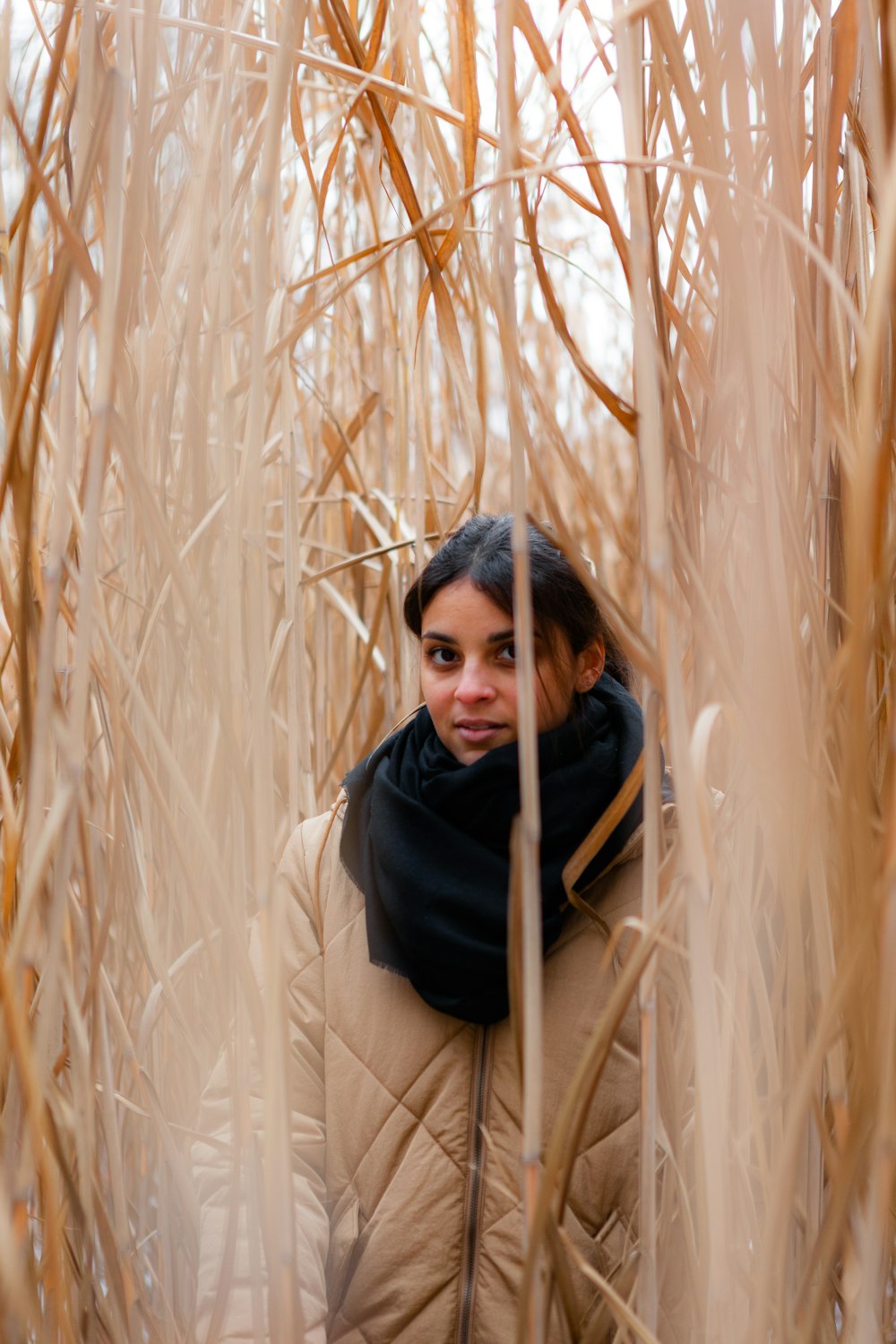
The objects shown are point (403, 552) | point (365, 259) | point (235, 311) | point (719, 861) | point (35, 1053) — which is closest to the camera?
point (35, 1053)

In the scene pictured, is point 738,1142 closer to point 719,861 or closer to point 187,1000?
point 719,861

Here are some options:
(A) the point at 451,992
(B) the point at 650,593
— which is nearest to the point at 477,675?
(A) the point at 451,992

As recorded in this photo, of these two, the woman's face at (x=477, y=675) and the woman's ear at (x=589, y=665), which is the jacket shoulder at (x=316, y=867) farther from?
the woman's ear at (x=589, y=665)

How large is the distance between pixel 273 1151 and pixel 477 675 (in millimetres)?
622

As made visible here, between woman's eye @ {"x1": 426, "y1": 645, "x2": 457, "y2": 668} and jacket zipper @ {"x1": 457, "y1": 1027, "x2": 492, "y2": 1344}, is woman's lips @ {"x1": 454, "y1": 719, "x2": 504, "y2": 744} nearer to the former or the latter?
woman's eye @ {"x1": 426, "y1": 645, "x2": 457, "y2": 668}

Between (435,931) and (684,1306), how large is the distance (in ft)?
1.33

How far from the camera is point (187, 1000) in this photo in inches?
32.4

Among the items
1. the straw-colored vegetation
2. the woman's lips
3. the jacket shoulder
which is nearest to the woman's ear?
the woman's lips

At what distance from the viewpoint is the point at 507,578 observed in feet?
3.41

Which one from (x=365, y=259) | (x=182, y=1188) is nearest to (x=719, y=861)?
(x=182, y=1188)

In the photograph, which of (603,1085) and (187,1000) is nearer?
(187,1000)

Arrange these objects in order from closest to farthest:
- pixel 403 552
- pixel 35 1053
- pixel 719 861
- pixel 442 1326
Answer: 1. pixel 35 1053
2. pixel 719 861
3. pixel 442 1326
4. pixel 403 552

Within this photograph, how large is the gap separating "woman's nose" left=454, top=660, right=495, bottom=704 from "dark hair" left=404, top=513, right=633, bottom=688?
6 centimetres

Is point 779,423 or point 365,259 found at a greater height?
point 365,259
